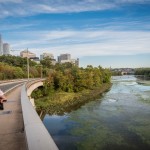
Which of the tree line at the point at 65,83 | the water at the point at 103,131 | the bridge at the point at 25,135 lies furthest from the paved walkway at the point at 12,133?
the tree line at the point at 65,83

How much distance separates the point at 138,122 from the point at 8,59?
8829 cm

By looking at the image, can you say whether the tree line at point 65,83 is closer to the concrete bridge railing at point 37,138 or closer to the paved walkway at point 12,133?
the paved walkway at point 12,133

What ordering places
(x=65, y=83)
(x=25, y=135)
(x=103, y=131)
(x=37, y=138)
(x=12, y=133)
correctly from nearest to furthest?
(x=37, y=138) → (x=25, y=135) → (x=12, y=133) → (x=103, y=131) → (x=65, y=83)

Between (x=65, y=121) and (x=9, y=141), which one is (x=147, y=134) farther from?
(x=9, y=141)

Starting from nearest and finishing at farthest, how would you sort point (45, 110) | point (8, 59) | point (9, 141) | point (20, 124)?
point (9, 141) < point (20, 124) < point (45, 110) < point (8, 59)

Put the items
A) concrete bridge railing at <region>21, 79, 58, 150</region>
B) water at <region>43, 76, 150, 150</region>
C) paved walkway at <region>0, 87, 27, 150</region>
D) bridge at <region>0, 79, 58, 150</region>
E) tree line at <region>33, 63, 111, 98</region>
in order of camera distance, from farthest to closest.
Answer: tree line at <region>33, 63, 111, 98</region> → water at <region>43, 76, 150, 150</region> → paved walkway at <region>0, 87, 27, 150</region> → bridge at <region>0, 79, 58, 150</region> → concrete bridge railing at <region>21, 79, 58, 150</region>

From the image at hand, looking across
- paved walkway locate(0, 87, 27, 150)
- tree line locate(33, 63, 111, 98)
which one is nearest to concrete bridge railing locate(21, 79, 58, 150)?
paved walkway locate(0, 87, 27, 150)

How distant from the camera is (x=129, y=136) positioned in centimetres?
2102

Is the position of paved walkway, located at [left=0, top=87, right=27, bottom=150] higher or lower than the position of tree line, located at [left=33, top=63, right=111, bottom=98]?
higher

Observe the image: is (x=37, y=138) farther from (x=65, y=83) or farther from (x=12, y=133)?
(x=65, y=83)

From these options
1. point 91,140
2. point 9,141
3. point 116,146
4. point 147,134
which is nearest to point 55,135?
point 91,140

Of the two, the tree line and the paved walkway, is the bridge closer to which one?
the paved walkway

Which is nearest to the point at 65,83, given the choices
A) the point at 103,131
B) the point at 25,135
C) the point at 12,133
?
the point at 103,131

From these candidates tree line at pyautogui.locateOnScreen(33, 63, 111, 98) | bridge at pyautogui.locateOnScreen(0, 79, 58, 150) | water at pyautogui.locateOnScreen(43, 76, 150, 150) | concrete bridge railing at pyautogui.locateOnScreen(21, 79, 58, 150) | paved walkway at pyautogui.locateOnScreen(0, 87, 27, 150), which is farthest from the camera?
tree line at pyautogui.locateOnScreen(33, 63, 111, 98)
